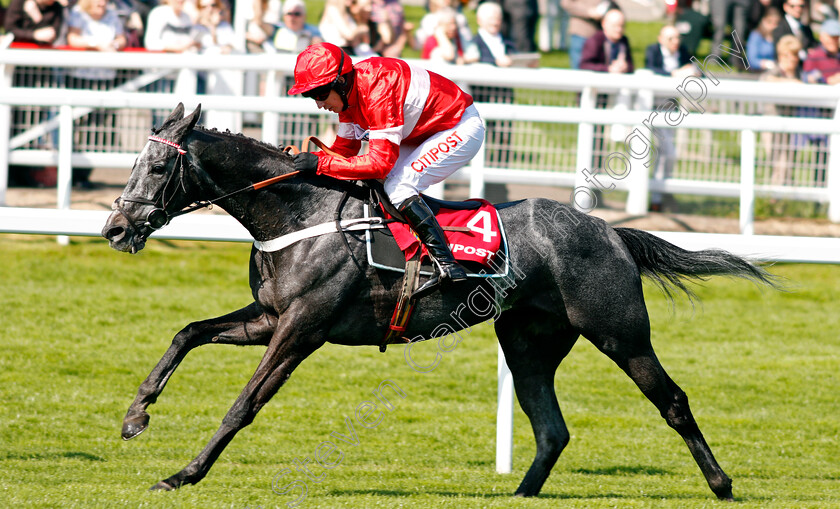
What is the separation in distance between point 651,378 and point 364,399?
242cm

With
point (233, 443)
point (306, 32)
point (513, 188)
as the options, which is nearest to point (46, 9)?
point (306, 32)

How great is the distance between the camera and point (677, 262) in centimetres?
525

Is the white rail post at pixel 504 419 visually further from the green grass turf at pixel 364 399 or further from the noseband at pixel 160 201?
the noseband at pixel 160 201

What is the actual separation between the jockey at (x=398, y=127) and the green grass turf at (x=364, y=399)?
1.23 metres

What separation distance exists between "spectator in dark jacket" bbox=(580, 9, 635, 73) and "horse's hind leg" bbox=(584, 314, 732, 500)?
5.54m

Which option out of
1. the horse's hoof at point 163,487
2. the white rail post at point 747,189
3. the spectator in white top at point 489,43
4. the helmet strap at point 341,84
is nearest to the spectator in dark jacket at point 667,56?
the spectator in white top at point 489,43

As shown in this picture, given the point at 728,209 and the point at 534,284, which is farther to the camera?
the point at 728,209

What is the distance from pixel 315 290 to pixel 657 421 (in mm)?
3220

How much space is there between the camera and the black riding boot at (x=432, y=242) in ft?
15.3

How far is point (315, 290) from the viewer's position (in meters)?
4.59

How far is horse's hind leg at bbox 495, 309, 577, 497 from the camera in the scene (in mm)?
5188

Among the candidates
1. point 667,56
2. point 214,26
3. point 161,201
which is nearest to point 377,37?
point 214,26

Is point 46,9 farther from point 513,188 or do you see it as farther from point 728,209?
point 728,209

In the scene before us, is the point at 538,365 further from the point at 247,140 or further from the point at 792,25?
the point at 792,25
